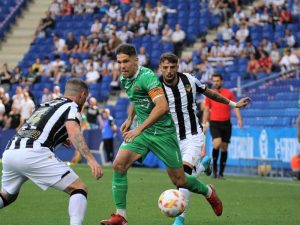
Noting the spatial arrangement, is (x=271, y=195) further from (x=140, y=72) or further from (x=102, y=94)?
(x=102, y=94)

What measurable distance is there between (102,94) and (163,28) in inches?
135

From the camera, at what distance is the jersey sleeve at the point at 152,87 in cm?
1058

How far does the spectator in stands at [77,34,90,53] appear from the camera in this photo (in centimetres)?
3372

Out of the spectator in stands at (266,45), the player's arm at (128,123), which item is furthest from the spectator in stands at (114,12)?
the player's arm at (128,123)

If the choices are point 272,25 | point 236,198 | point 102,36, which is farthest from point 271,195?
point 102,36

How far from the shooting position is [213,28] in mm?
31703

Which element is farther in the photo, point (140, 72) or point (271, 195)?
point (271, 195)

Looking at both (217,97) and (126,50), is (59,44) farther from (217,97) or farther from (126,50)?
(126,50)

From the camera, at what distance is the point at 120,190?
35.3 ft

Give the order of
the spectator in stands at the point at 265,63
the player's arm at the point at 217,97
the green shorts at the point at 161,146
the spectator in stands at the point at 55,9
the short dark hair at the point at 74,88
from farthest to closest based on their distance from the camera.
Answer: the spectator in stands at the point at 55,9
the spectator in stands at the point at 265,63
the player's arm at the point at 217,97
the green shorts at the point at 161,146
the short dark hair at the point at 74,88

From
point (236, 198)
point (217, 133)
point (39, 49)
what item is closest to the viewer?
point (236, 198)

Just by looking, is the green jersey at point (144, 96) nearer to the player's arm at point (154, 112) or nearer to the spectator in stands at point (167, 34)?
the player's arm at point (154, 112)

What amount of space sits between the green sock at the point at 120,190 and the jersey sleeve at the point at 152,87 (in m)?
1.06

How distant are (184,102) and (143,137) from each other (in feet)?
3.40
